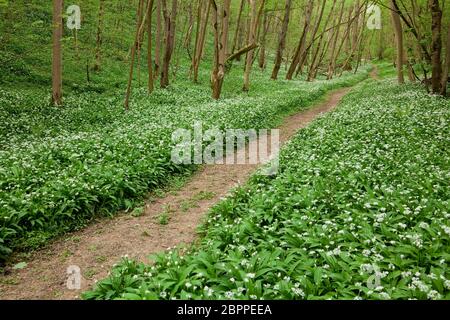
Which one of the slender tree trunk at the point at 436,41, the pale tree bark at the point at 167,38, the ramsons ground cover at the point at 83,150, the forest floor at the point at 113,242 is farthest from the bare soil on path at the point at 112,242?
the pale tree bark at the point at 167,38

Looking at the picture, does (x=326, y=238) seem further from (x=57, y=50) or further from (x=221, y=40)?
(x=221, y=40)

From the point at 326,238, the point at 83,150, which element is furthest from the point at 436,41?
the point at 83,150

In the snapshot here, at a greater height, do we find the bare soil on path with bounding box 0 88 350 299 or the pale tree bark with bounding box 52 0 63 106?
the pale tree bark with bounding box 52 0 63 106

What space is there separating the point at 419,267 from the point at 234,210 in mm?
3921

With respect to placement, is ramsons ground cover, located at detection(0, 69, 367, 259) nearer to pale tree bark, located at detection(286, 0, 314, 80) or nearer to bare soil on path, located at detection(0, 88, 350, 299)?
bare soil on path, located at detection(0, 88, 350, 299)

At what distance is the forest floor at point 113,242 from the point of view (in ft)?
19.5

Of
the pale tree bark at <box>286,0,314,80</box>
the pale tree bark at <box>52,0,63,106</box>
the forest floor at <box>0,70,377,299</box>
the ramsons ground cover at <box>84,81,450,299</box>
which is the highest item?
the pale tree bark at <box>286,0,314,80</box>

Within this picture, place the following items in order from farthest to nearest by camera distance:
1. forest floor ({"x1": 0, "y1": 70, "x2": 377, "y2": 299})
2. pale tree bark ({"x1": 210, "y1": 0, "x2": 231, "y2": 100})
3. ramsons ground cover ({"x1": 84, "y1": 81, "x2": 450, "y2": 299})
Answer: pale tree bark ({"x1": 210, "y1": 0, "x2": 231, "y2": 100})
forest floor ({"x1": 0, "y1": 70, "x2": 377, "y2": 299})
ramsons ground cover ({"x1": 84, "y1": 81, "x2": 450, "y2": 299})

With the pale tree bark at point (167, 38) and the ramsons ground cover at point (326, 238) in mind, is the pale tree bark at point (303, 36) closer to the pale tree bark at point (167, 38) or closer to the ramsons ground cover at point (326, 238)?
the pale tree bark at point (167, 38)

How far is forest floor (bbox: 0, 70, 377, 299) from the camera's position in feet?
19.5

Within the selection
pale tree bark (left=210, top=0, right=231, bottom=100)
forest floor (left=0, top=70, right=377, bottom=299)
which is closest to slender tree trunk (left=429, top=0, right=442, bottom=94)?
pale tree bark (left=210, top=0, right=231, bottom=100)

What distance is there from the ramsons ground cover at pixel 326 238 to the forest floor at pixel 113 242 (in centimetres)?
51
